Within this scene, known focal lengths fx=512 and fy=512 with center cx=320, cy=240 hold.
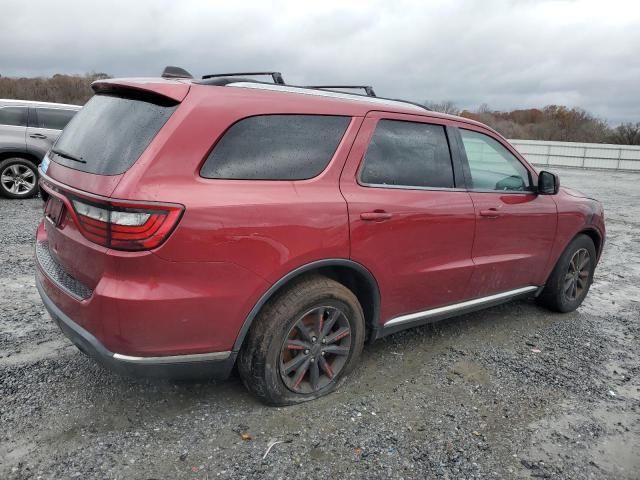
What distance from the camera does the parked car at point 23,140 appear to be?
8.84m

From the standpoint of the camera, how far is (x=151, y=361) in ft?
7.84

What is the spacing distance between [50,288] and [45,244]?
37cm

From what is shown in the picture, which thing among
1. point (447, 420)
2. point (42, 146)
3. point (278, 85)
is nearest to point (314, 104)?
point (278, 85)

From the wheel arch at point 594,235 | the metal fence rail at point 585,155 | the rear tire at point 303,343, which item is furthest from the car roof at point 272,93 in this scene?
the metal fence rail at point 585,155

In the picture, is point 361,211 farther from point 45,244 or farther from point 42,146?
point 42,146

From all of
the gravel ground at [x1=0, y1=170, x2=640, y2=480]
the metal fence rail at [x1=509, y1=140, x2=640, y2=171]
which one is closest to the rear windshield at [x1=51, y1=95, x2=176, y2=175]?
the gravel ground at [x1=0, y1=170, x2=640, y2=480]

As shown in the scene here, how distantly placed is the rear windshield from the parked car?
6.99 metres

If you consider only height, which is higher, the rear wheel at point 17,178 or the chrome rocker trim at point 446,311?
the rear wheel at point 17,178

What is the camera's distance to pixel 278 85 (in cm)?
301

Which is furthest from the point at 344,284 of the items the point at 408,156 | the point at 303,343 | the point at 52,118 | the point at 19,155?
the point at 52,118

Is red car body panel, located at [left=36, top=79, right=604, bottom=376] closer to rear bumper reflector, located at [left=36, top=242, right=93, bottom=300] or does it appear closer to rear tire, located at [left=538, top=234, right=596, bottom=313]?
rear bumper reflector, located at [left=36, top=242, right=93, bottom=300]

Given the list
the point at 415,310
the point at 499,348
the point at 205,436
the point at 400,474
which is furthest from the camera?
the point at 499,348

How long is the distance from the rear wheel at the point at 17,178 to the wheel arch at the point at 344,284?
8.09 m

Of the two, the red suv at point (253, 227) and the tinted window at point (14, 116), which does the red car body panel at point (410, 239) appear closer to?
the red suv at point (253, 227)
